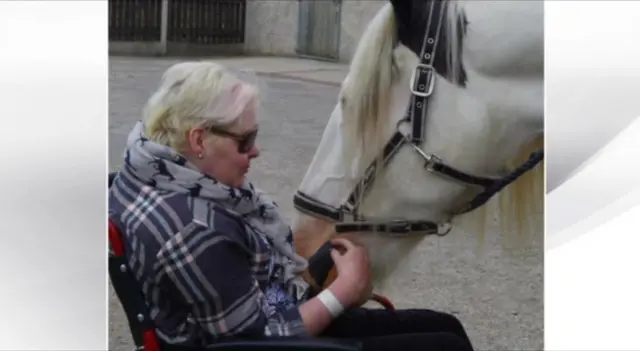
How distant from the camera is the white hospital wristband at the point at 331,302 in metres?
1.91

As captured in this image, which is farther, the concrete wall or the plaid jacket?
the concrete wall

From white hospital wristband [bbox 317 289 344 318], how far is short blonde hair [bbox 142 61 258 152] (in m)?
0.39

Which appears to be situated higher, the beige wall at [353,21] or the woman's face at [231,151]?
the beige wall at [353,21]

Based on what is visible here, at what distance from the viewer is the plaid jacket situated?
71.3 inches

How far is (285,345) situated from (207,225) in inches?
11.0

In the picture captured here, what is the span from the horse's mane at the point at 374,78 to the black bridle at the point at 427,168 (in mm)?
25

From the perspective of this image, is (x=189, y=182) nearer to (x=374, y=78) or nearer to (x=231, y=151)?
(x=231, y=151)

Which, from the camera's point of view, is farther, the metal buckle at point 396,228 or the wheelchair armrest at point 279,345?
the metal buckle at point 396,228

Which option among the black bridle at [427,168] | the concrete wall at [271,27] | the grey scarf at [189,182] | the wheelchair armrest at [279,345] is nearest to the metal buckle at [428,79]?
the black bridle at [427,168]

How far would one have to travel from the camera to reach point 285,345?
185 cm

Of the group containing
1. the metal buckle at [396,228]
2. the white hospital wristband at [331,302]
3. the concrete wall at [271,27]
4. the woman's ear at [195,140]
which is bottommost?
the white hospital wristband at [331,302]

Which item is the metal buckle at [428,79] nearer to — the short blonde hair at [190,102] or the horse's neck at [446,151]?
the horse's neck at [446,151]

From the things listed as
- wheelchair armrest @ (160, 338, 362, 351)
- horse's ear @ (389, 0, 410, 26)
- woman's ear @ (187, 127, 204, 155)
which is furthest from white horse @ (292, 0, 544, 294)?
woman's ear @ (187, 127, 204, 155)

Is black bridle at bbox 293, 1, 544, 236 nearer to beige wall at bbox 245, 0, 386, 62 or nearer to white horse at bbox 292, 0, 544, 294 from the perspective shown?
white horse at bbox 292, 0, 544, 294
